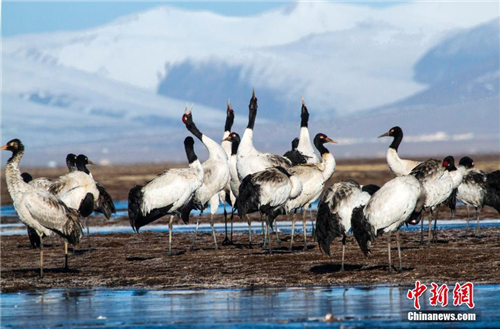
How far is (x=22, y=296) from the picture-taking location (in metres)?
16.5

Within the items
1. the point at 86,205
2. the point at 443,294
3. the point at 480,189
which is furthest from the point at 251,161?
the point at 443,294

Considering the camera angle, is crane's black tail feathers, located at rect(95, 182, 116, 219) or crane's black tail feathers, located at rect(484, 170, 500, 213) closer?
crane's black tail feathers, located at rect(95, 182, 116, 219)

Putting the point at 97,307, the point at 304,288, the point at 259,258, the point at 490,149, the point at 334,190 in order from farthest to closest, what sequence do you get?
1. the point at 490,149
2. the point at 259,258
3. the point at 334,190
4. the point at 304,288
5. the point at 97,307

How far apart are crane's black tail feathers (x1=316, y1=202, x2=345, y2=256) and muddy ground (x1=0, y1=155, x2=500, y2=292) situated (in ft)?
1.81

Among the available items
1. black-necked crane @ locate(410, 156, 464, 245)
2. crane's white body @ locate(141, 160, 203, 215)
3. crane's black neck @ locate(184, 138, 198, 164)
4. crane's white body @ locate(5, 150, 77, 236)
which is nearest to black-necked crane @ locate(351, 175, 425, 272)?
black-necked crane @ locate(410, 156, 464, 245)

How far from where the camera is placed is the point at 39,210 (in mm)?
18688

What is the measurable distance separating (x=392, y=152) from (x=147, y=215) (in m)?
5.99

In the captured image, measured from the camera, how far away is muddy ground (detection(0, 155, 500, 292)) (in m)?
17.1

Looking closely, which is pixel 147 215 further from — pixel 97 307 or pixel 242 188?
pixel 97 307

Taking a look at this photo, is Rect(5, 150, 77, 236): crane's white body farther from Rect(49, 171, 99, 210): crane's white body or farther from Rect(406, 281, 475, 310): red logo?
Rect(406, 281, 475, 310): red logo

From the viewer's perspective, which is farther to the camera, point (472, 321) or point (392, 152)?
point (392, 152)

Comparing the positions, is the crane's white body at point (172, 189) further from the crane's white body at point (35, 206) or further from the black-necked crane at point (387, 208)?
the black-necked crane at point (387, 208)

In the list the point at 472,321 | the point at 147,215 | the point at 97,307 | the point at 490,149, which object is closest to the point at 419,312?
the point at 472,321

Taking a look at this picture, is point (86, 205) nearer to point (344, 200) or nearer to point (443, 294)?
point (344, 200)
